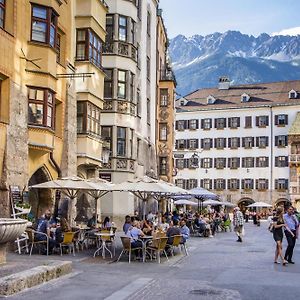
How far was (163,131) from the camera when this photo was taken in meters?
57.0

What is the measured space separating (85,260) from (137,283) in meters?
5.62

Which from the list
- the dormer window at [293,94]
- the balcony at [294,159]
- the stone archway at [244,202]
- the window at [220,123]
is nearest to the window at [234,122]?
the window at [220,123]

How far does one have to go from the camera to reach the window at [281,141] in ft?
266

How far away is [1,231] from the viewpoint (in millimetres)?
14203

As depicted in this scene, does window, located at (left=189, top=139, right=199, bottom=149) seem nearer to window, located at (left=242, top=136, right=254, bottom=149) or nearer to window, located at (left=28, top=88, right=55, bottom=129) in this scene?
window, located at (left=242, top=136, right=254, bottom=149)

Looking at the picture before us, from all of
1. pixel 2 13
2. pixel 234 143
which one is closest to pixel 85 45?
pixel 2 13

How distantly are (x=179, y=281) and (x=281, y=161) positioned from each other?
68.2 meters

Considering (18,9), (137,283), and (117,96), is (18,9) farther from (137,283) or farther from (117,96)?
(117,96)

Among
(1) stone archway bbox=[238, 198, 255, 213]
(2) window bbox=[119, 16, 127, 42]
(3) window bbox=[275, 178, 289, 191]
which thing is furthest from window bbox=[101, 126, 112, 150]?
(1) stone archway bbox=[238, 198, 255, 213]

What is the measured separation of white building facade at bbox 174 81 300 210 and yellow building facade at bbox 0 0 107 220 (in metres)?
50.5

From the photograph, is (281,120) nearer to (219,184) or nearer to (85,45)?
(219,184)

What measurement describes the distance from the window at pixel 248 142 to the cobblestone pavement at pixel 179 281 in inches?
2437

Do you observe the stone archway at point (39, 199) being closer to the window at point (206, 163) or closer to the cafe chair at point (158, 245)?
the cafe chair at point (158, 245)

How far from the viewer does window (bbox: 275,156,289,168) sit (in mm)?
81000
